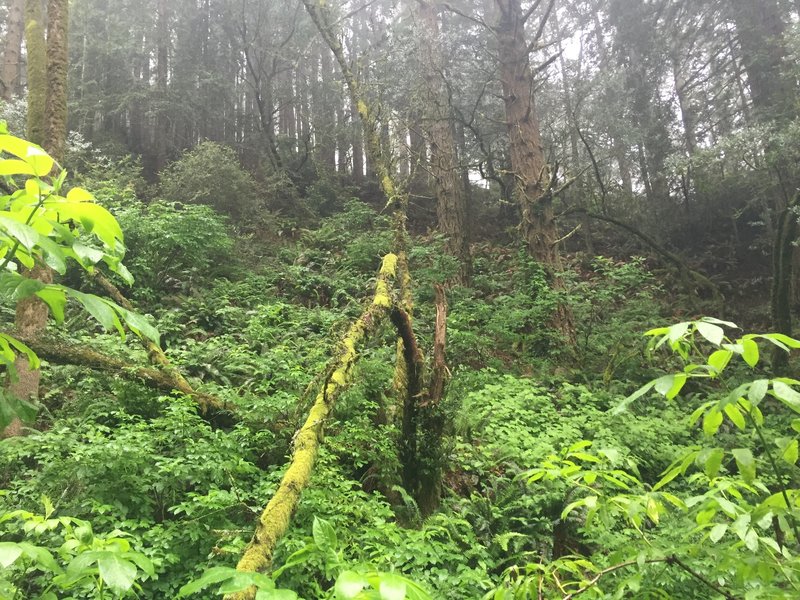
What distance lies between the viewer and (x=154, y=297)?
28.0 feet

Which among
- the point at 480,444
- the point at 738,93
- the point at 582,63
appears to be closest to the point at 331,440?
the point at 480,444

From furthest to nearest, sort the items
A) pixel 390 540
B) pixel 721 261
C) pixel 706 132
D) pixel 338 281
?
pixel 706 132
pixel 721 261
pixel 338 281
pixel 390 540

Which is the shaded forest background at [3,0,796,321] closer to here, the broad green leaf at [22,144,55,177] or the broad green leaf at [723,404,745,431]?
the broad green leaf at [723,404,745,431]

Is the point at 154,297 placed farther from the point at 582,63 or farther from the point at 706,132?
the point at 582,63

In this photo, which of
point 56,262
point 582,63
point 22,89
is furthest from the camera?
point 582,63

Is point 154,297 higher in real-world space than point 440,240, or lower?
lower

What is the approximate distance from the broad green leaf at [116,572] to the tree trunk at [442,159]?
31.9 feet

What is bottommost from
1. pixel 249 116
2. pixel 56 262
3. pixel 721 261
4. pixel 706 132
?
pixel 56 262

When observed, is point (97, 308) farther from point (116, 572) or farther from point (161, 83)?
point (161, 83)

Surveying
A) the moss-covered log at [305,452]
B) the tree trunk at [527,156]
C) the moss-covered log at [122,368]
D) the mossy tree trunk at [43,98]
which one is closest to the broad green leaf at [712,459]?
the moss-covered log at [305,452]

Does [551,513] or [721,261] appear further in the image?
[721,261]

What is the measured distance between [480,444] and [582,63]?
21141mm

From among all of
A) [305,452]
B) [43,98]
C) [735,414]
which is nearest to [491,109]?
[43,98]

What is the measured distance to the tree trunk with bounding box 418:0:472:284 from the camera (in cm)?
1154
